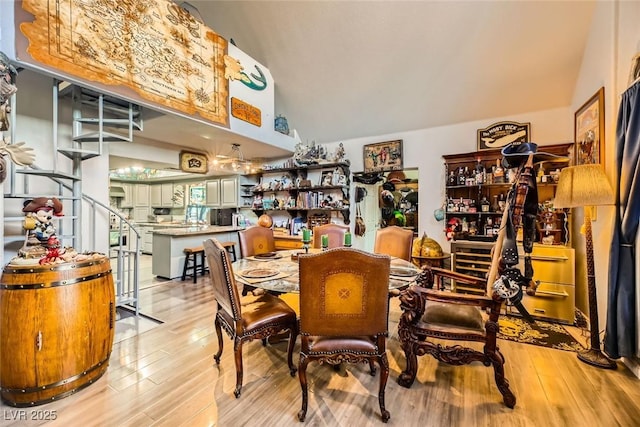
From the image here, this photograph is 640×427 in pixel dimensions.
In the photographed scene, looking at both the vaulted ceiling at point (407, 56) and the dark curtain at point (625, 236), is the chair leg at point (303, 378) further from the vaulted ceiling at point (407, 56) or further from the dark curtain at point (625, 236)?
the vaulted ceiling at point (407, 56)

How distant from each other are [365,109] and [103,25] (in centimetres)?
326

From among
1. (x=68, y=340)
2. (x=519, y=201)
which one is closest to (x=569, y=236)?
(x=519, y=201)

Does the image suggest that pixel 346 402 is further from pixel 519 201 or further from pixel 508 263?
pixel 519 201

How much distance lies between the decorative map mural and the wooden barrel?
5.53 feet

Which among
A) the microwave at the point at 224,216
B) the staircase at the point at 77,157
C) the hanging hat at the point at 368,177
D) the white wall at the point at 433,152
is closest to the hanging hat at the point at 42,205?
the staircase at the point at 77,157

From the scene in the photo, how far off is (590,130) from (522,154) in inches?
66.9

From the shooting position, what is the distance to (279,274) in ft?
6.93

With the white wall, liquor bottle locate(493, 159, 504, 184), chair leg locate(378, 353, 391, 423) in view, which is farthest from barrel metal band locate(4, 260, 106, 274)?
liquor bottle locate(493, 159, 504, 184)

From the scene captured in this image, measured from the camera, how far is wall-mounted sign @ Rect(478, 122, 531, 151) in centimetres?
351

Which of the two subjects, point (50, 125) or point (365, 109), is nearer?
point (50, 125)

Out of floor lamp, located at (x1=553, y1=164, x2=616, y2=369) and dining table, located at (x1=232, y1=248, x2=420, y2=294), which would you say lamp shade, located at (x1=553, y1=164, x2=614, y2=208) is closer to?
floor lamp, located at (x1=553, y1=164, x2=616, y2=369)

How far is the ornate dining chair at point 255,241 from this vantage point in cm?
310

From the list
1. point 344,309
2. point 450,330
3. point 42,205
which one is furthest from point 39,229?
point 450,330

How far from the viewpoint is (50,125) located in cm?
Answer: 273
